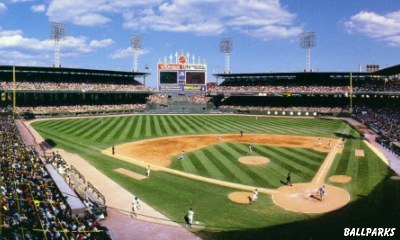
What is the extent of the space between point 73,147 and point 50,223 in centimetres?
2448

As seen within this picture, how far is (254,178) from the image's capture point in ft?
84.8

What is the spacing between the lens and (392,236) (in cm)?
1527

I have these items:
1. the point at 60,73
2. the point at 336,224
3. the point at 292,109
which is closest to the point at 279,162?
the point at 336,224

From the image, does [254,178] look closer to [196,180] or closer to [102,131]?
[196,180]

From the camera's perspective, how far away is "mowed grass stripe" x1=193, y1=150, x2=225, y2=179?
87.2ft

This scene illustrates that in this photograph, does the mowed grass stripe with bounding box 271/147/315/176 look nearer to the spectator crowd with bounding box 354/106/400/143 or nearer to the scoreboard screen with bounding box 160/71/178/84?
the spectator crowd with bounding box 354/106/400/143

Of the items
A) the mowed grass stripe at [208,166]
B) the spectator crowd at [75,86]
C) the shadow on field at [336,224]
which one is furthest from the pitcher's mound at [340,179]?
the spectator crowd at [75,86]

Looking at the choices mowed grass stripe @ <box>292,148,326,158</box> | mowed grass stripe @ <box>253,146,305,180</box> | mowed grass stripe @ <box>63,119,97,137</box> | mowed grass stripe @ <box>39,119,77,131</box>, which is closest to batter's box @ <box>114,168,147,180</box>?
mowed grass stripe @ <box>253,146,305,180</box>

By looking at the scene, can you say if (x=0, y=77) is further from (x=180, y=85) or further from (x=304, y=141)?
(x=304, y=141)

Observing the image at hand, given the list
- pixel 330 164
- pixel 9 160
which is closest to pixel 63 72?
pixel 9 160

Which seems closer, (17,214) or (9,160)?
(17,214)

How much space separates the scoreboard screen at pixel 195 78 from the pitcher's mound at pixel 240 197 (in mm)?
62347

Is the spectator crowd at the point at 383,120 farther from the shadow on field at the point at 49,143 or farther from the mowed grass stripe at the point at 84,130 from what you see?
the mowed grass stripe at the point at 84,130

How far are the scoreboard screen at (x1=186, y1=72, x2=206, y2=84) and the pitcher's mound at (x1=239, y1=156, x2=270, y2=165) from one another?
174ft
